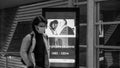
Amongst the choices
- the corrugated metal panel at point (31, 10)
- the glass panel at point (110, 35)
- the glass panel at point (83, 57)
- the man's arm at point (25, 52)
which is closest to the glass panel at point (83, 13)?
the glass panel at point (110, 35)

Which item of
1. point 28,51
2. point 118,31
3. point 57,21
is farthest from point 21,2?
point 28,51

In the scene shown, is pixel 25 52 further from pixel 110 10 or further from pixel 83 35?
pixel 83 35

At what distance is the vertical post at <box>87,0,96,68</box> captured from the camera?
9.56m

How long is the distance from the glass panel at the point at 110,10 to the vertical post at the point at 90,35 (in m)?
0.33

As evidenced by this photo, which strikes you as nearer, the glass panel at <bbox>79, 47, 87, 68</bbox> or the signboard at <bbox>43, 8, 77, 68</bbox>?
the signboard at <bbox>43, 8, 77, 68</bbox>

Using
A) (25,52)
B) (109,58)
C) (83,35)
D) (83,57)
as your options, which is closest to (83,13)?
(83,35)

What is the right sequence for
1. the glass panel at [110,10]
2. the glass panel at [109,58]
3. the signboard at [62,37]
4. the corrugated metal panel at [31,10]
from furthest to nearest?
the corrugated metal panel at [31,10] → the glass panel at [110,10] → the glass panel at [109,58] → the signboard at [62,37]

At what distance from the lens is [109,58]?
28.9 feet

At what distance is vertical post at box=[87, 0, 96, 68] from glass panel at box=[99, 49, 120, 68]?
0.97ft

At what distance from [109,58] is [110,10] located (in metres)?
1.38

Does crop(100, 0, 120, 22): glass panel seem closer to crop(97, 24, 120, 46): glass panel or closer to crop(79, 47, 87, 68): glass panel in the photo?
crop(97, 24, 120, 46): glass panel

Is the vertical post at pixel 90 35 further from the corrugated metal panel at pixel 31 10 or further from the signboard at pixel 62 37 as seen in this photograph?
the signboard at pixel 62 37

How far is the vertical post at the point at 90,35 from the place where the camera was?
9562mm

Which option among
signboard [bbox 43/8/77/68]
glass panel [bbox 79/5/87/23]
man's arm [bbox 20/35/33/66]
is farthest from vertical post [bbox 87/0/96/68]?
man's arm [bbox 20/35/33/66]
